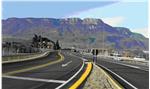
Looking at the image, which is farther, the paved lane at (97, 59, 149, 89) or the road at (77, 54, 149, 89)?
the road at (77, 54, 149, 89)

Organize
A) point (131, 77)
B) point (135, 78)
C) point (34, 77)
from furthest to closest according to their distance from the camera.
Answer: point (131, 77), point (135, 78), point (34, 77)

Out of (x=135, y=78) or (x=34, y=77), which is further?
(x=135, y=78)

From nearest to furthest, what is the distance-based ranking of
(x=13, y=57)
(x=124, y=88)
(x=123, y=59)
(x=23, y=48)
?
(x=124, y=88)
(x=13, y=57)
(x=123, y=59)
(x=23, y=48)

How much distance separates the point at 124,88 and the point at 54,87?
112 inches

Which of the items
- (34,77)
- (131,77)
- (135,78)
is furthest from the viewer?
(131,77)

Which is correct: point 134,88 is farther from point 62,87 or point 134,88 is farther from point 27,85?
point 27,85

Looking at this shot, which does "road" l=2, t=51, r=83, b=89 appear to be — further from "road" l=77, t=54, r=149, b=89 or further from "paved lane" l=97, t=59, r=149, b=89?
"paved lane" l=97, t=59, r=149, b=89

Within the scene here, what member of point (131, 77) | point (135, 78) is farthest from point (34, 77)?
point (131, 77)

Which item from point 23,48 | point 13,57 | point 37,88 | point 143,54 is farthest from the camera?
point 23,48

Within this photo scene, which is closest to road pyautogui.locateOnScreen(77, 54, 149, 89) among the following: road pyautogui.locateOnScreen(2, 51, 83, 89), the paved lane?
the paved lane

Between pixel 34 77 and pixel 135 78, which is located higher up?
pixel 34 77

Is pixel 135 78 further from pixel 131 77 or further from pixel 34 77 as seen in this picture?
pixel 34 77

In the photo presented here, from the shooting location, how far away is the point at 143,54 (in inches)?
2282

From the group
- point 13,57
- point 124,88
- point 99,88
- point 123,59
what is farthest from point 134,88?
point 123,59
